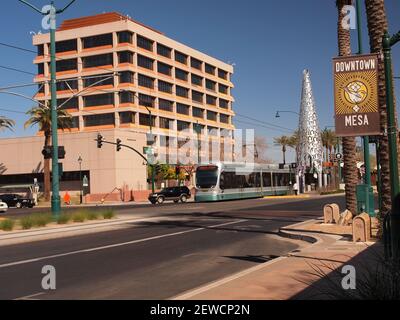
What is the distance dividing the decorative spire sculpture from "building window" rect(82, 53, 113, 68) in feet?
110

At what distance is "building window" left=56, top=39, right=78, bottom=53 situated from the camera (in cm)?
9012

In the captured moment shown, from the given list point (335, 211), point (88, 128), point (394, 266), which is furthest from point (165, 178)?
point (394, 266)

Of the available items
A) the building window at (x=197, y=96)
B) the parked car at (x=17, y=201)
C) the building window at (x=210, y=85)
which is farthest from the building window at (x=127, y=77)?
the parked car at (x=17, y=201)

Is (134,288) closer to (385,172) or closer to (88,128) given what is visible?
(385,172)

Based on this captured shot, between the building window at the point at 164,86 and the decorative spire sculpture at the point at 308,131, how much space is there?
1273 inches

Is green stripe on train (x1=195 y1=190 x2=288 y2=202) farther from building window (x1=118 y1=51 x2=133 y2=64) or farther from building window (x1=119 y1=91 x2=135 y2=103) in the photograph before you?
building window (x1=118 y1=51 x2=133 y2=64)

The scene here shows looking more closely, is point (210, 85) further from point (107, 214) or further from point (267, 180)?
point (107, 214)

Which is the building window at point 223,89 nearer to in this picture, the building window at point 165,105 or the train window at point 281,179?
the building window at point 165,105

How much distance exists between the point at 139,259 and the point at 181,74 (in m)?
89.1

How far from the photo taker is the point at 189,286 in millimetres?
9945

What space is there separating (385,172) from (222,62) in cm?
10429

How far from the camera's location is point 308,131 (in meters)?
68.3

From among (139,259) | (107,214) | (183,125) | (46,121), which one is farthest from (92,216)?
(183,125)

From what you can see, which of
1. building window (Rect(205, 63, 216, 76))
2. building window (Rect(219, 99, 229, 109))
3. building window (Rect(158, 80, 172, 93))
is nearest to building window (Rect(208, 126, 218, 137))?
building window (Rect(219, 99, 229, 109))
